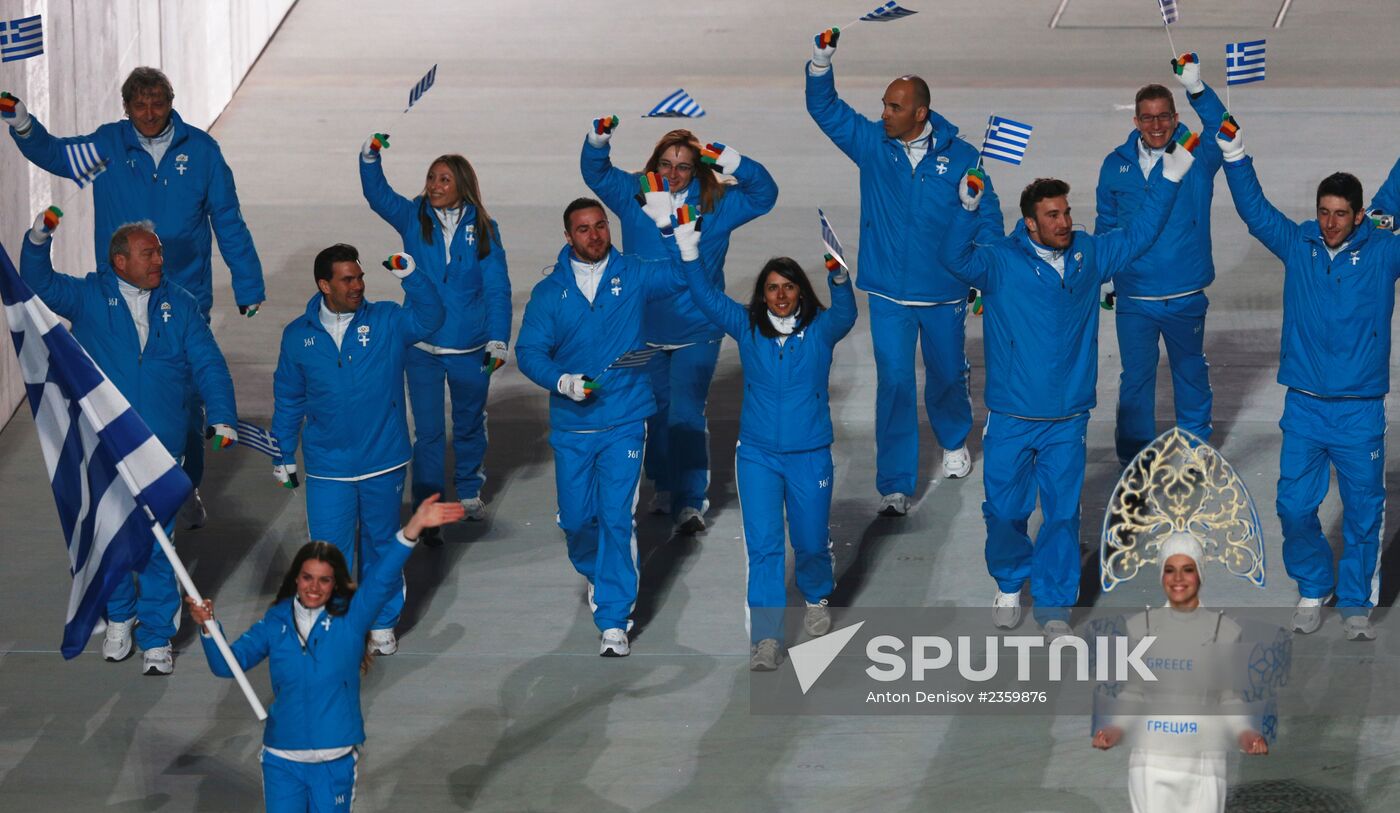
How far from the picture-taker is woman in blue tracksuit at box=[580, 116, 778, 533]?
456 inches

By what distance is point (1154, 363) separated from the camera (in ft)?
41.1

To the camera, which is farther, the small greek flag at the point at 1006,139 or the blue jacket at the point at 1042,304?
the small greek flag at the point at 1006,139

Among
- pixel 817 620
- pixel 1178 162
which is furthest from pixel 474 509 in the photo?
pixel 1178 162

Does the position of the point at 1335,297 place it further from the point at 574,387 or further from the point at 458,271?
the point at 458,271

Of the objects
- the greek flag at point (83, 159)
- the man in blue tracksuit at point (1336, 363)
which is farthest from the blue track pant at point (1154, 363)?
the greek flag at point (83, 159)

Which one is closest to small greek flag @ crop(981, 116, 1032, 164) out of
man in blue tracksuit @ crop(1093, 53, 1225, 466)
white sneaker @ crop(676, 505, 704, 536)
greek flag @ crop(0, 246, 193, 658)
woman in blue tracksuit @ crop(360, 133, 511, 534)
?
man in blue tracksuit @ crop(1093, 53, 1225, 466)

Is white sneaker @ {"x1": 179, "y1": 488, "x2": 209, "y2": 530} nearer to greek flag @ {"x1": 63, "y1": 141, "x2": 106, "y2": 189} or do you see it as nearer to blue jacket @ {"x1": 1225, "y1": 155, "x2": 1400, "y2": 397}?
greek flag @ {"x1": 63, "y1": 141, "x2": 106, "y2": 189}

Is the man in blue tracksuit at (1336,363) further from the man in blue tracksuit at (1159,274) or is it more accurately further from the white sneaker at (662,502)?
the white sneaker at (662,502)

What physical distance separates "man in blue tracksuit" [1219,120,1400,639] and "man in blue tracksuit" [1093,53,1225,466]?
1469 millimetres

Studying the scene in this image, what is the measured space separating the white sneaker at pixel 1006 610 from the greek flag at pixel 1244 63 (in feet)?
10.0

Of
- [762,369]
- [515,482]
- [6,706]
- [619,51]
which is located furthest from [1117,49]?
[6,706]

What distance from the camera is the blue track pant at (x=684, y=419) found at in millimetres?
11984

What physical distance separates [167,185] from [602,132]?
2.54 meters

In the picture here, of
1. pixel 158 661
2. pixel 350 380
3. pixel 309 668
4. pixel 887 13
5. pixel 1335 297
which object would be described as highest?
pixel 887 13
